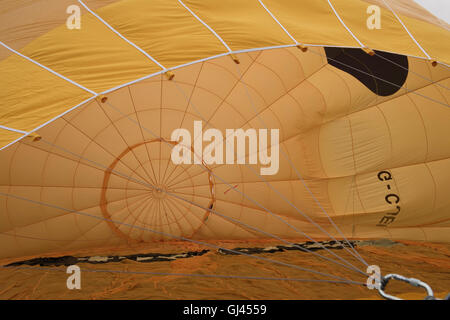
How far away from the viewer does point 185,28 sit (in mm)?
2000

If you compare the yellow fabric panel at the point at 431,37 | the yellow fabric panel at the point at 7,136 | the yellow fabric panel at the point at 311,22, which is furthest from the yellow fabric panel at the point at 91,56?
the yellow fabric panel at the point at 431,37

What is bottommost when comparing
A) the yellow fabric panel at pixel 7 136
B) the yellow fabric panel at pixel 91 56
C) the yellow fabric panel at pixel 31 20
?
the yellow fabric panel at pixel 7 136

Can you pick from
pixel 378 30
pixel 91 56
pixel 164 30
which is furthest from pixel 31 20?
pixel 378 30

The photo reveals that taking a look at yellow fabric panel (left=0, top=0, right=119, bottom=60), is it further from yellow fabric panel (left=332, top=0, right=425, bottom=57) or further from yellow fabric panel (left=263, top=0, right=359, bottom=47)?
yellow fabric panel (left=332, top=0, right=425, bottom=57)

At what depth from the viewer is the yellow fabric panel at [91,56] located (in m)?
1.78

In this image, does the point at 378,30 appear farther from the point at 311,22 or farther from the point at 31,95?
the point at 31,95

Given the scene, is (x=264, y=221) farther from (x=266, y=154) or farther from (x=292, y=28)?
(x=292, y=28)

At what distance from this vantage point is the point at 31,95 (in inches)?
68.0

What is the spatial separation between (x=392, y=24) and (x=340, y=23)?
398 millimetres

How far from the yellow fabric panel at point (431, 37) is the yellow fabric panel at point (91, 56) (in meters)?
1.72

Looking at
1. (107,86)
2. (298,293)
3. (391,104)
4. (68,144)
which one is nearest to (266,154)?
(391,104)

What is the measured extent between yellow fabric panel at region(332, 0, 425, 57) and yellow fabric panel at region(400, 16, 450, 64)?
77mm

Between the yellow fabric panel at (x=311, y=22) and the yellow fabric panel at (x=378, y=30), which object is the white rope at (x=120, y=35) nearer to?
the yellow fabric panel at (x=311, y=22)

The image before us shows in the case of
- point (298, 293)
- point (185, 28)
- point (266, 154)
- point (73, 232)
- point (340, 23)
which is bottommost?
point (298, 293)
